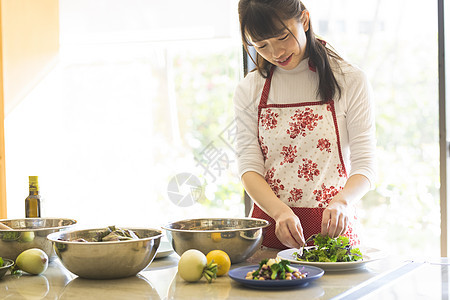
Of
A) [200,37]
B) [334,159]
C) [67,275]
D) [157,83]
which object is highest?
[200,37]

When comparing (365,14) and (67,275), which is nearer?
(67,275)

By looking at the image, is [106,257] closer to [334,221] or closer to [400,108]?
[334,221]

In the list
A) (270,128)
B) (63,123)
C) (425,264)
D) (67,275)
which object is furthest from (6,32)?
(425,264)

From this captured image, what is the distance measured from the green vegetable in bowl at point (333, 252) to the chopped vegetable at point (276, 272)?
0.59 ft

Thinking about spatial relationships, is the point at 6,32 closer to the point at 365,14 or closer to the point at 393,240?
the point at 365,14

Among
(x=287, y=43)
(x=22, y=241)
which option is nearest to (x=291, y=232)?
(x=287, y=43)

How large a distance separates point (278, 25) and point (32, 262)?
0.98 metres

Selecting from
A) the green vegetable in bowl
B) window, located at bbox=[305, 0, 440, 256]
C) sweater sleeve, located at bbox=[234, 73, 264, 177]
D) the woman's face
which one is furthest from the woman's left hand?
window, located at bbox=[305, 0, 440, 256]

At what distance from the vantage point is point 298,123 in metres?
1.91

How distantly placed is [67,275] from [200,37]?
218 cm

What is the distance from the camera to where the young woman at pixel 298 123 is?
69.5 inches

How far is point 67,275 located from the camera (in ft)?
4.75

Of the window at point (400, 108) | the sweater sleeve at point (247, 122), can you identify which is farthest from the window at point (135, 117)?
the sweater sleeve at point (247, 122)

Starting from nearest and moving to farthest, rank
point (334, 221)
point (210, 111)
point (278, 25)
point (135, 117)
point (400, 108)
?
point (334, 221)
point (278, 25)
point (400, 108)
point (210, 111)
point (135, 117)
